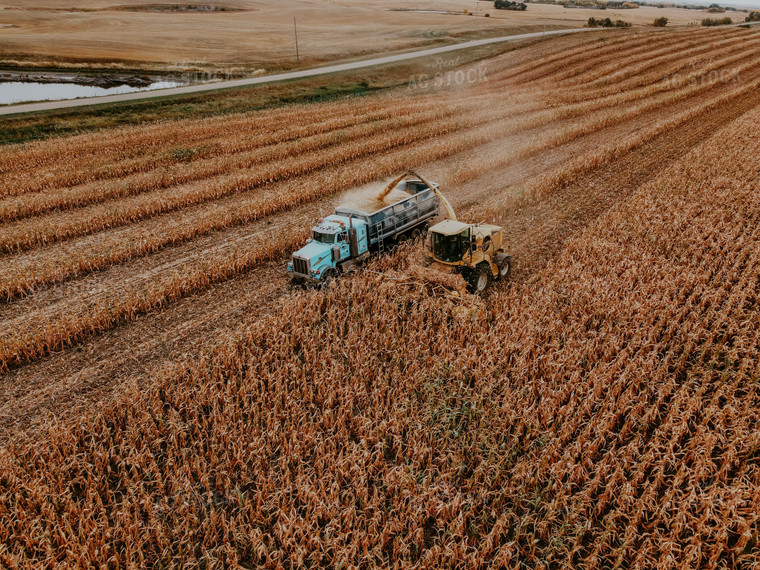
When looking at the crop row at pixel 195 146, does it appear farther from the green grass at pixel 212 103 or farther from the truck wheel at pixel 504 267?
the truck wheel at pixel 504 267

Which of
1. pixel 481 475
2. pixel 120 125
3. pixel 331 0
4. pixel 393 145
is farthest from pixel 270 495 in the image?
pixel 331 0

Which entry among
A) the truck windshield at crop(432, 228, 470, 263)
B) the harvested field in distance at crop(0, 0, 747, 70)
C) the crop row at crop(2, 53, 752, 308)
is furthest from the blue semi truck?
the harvested field in distance at crop(0, 0, 747, 70)

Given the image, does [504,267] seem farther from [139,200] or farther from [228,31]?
[228,31]

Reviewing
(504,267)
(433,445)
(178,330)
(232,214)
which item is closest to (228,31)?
(232,214)

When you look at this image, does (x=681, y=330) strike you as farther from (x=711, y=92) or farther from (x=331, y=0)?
(x=331, y=0)

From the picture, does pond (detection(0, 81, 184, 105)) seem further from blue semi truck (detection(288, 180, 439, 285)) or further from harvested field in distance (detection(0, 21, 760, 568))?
blue semi truck (detection(288, 180, 439, 285))

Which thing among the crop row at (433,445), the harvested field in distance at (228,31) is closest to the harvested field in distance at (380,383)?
the crop row at (433,445)
